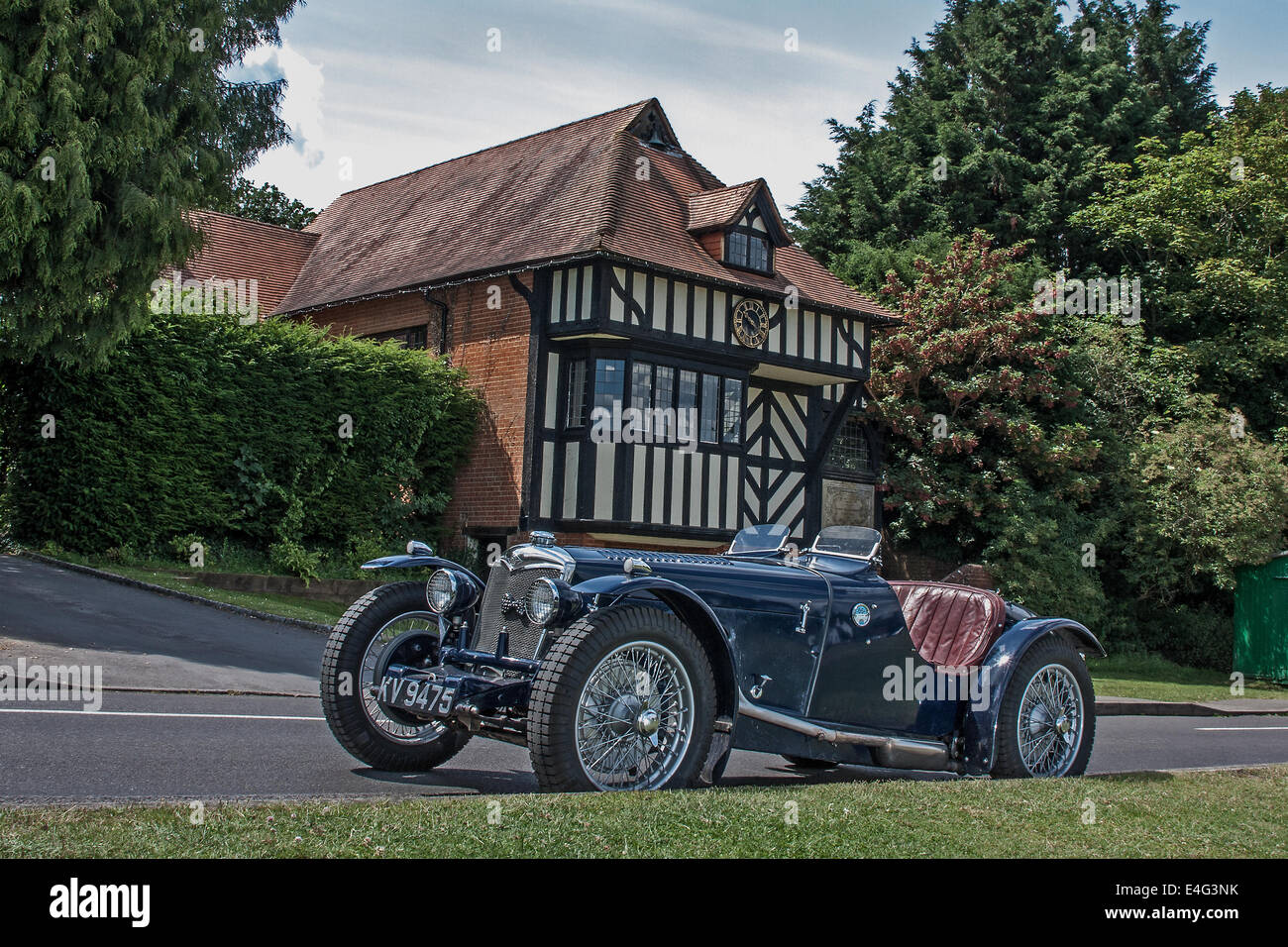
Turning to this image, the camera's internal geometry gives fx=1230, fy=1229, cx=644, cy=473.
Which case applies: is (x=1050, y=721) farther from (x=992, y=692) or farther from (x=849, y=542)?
(x=849, y=542)

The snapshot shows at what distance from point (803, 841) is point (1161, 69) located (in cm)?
3794

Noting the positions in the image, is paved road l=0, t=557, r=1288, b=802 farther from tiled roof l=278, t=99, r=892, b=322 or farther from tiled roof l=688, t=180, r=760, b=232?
tiled roof l=688, t=180, r=760, b=232

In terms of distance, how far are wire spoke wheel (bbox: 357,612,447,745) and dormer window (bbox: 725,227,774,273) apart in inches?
652

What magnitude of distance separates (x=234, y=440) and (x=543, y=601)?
14.4 meters

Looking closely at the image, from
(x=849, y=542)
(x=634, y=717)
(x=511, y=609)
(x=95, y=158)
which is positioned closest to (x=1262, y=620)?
(x=849, y=542)

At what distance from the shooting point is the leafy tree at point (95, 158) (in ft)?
45.9

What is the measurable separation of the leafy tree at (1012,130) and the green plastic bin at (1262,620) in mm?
10260

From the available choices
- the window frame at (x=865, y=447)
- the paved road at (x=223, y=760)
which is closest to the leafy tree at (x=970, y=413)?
the window frame at (x=865, y=447)

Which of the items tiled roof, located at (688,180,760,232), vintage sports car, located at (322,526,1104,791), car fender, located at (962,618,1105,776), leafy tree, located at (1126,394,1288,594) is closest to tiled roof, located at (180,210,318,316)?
tiled roof, located at (688,180,760,232)

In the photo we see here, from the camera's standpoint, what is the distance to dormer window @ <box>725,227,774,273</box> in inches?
885

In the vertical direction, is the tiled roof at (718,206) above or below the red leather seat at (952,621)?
above

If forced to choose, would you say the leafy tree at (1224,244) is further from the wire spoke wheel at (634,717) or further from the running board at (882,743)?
the wire spoke wheel at (634,717)
